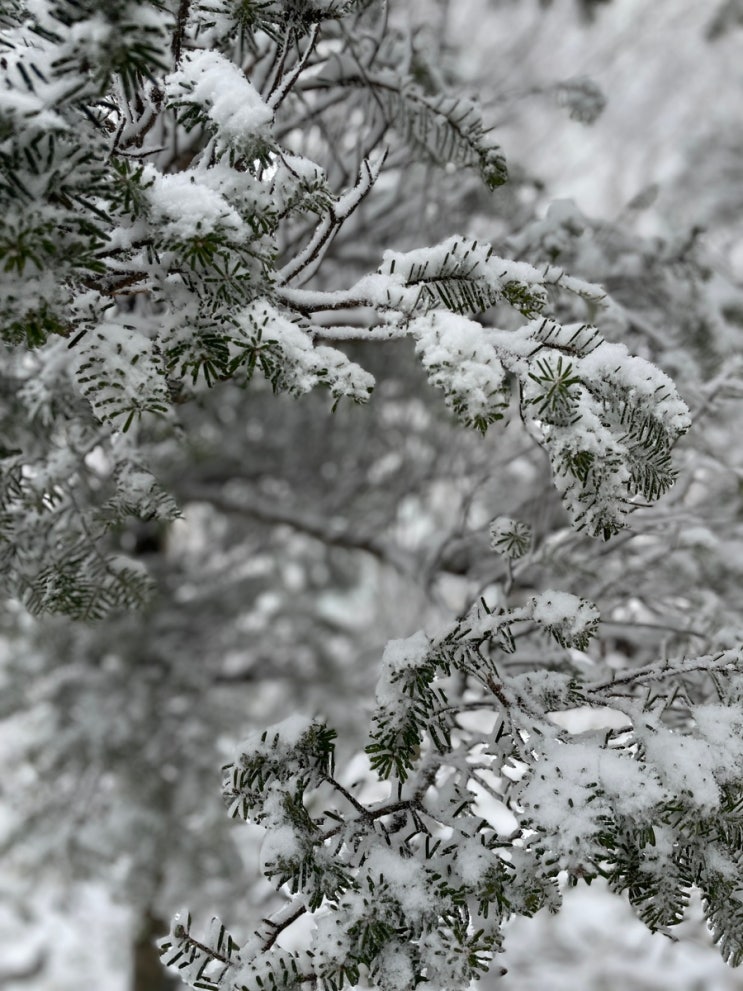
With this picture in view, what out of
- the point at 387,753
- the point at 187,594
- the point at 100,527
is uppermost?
the point at 187,594

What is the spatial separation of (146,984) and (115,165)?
223 inches

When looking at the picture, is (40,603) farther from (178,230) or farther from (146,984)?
(146,984)

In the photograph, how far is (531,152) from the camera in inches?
217

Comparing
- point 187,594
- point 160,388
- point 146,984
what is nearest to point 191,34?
point 160,388

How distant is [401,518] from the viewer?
14.1 ft

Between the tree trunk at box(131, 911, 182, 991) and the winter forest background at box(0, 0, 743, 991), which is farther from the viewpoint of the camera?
the tree trunk at box(131, 911, 182, 991)

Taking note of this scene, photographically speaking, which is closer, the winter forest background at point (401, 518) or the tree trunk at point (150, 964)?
the winter forest background at point (401, 518)

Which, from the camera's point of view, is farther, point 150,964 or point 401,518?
point 150,964

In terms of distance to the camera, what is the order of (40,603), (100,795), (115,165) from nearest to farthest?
1. (115,165)
2. (40,603)
3. (100,795)

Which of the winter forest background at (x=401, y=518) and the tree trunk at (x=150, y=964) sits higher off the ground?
the winter forest background at (x=401, y=518)

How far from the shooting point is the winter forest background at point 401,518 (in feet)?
7.97

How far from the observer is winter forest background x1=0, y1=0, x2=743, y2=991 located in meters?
2.43

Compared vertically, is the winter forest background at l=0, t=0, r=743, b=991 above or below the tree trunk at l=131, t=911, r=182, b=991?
above

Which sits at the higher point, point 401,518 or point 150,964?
point 401,518
